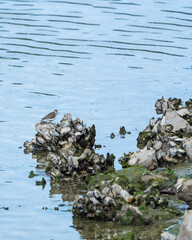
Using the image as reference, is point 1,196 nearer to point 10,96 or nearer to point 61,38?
point 10,96

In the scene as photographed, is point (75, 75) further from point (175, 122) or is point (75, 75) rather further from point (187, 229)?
point (187, 229)

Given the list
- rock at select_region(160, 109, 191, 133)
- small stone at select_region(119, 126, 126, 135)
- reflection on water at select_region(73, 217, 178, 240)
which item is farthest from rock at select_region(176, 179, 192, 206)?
small stone at select_region(119, 126, 126, 135)

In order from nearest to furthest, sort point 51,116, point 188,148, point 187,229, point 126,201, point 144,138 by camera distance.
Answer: point 187,229
point 126,201
point 188,148
point 144,138
point 51,116

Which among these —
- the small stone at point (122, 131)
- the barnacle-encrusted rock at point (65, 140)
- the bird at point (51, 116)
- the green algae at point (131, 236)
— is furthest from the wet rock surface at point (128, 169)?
the bird at point (51, 116)

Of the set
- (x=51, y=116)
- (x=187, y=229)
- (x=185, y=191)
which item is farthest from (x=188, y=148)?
(x=187, y=229)

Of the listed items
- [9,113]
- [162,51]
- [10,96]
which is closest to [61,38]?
[162,51]

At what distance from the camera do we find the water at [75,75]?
310 inches

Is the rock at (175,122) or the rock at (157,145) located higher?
the rock at (175,122)

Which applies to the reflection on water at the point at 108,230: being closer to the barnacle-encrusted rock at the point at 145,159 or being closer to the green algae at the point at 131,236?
the green algae at the point at 131,236

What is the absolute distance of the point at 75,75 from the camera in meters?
15.8

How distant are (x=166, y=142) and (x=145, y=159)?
1.94 ft

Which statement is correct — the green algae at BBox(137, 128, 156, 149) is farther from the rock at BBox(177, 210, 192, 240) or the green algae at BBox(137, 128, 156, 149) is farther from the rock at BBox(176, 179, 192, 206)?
the rock at BBox(177, 210, 192, 240)

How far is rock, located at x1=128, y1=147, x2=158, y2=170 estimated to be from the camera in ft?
29.2

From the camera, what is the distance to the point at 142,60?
1789 cm
